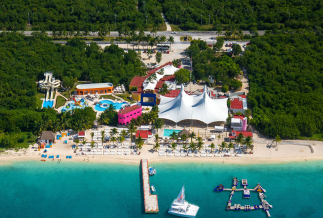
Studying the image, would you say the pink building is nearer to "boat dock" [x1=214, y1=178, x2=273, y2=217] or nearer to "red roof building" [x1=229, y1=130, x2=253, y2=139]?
"red roof building" [x1=229, y1=130, x2=253, y2=139]

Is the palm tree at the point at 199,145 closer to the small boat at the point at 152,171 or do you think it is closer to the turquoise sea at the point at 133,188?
the turquoise sea at the point at 133,188

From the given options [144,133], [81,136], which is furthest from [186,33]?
[81,136]

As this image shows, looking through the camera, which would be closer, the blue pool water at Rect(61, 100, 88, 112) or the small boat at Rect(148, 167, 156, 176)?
the small boat at Rect(148, 167, 156, 176)

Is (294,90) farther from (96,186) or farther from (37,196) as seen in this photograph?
(37,196)

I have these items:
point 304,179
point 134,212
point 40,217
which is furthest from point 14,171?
point 304,179

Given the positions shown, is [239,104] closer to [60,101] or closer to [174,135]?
[174,135]

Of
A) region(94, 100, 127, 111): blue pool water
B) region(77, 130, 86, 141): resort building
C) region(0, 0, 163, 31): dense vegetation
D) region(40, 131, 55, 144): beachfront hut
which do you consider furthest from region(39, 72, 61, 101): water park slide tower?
region(0, 0, 163, 31): dense vegetation

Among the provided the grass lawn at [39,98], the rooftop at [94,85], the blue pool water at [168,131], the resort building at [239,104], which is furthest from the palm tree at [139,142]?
the grass lawn at [39,98]
